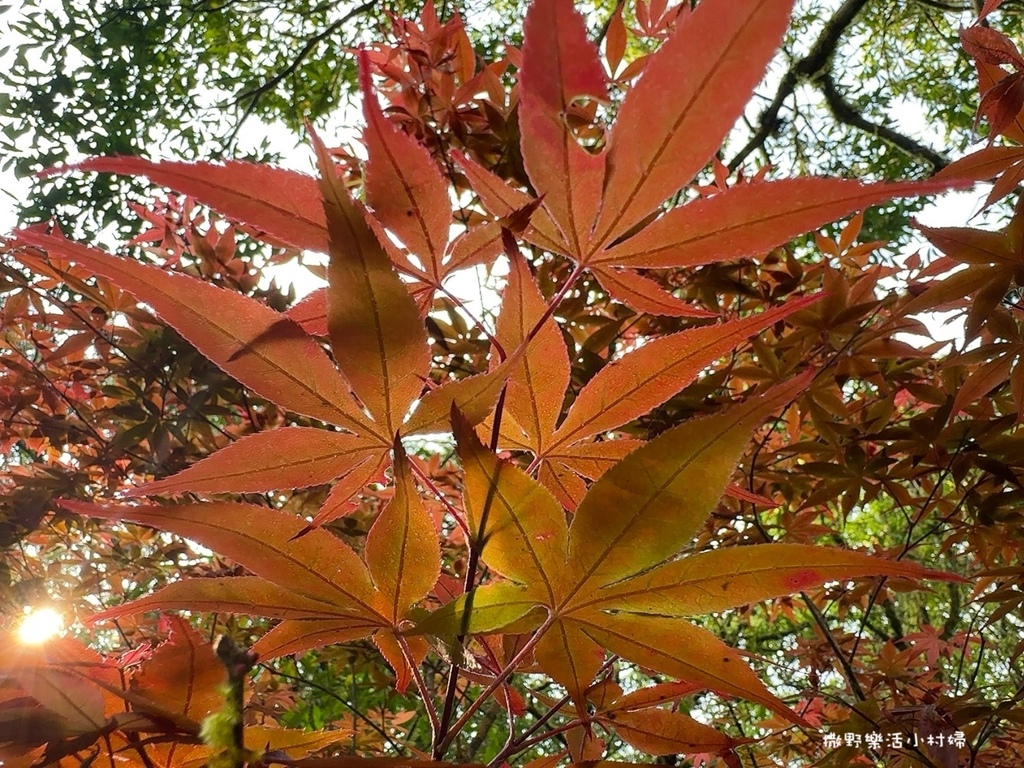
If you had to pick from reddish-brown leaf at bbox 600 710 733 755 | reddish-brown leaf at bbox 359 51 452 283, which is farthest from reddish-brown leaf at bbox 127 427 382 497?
reddish-brown leaf at bbox 600 710 733 755

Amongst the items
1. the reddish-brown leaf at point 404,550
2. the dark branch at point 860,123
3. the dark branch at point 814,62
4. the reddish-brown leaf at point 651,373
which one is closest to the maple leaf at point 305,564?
the reddish-brown leaf at point 404,550

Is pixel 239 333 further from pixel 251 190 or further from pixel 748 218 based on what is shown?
pixel 748 218

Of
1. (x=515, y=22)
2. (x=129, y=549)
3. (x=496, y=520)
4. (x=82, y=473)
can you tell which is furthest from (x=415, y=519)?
(x=515, y=22)

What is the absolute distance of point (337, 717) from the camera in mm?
2258

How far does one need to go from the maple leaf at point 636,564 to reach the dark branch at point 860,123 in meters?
2.89

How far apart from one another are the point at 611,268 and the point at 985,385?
1.99 ft

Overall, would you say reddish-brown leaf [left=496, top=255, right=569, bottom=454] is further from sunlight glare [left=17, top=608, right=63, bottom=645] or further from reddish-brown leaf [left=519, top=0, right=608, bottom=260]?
sunlight glare [left=17, top=608, right=63, bottom=645]

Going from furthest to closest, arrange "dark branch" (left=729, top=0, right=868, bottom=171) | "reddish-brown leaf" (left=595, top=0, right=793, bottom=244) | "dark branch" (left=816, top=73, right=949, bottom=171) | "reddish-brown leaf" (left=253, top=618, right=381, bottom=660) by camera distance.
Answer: "dark branch" (left=816, top=73, right=949, bottom=171)
"dark branch" (left=729, top=0, right=868, bottom=171)
"reddish-brown leaf" (left=253, top=618, right=381, bottom=660)
"reddish-brown leaf" (left=595, top=0, right=793, bottom=244)

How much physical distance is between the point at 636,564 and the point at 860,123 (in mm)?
3270

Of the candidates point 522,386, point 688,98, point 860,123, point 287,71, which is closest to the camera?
point 688,98

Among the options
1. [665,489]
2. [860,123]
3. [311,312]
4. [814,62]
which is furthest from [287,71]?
[665,489]

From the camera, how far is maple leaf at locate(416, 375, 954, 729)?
0.27 meters

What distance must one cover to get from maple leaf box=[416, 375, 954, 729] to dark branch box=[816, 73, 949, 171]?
114 inches

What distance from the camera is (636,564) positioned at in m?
0.29
